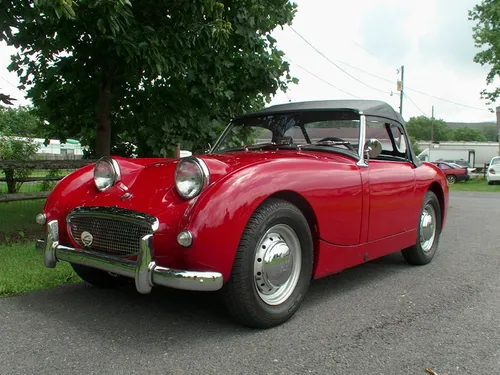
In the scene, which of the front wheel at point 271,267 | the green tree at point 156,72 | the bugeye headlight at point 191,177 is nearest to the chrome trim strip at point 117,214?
the bugeye headlight at point 191,177

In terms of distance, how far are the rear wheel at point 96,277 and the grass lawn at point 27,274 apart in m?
0.38

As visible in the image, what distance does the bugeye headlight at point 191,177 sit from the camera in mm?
2840

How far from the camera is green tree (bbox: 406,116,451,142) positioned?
4232 inches

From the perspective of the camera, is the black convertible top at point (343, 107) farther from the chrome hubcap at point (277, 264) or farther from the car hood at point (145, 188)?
the chrome hubcap at point (277, 264)

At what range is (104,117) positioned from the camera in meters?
7.30

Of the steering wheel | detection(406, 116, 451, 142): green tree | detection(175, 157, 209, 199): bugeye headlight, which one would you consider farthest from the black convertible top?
detection(406, 116, 451, 142): green tree

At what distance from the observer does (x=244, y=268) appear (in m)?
2.77

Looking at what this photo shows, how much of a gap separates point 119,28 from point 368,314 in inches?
151

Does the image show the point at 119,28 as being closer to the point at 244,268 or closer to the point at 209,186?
the point at 209,186

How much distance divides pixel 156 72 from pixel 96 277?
3074 millimetres

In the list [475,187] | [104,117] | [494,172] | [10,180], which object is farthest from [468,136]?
[10,180]

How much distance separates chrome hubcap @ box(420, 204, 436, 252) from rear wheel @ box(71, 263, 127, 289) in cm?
303

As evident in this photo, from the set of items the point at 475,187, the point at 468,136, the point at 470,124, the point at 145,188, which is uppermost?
the point at 470,124

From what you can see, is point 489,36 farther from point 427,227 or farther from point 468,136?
point 468,136
